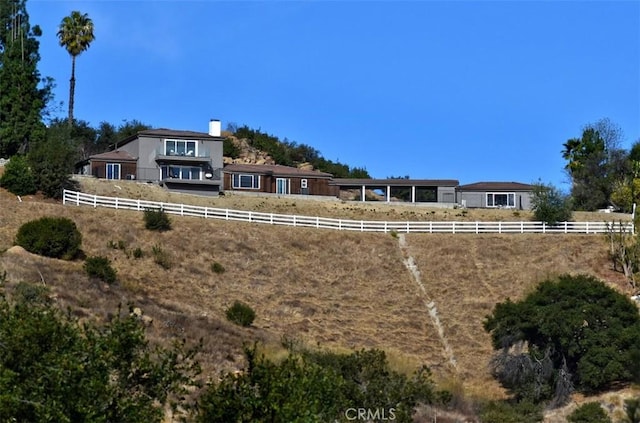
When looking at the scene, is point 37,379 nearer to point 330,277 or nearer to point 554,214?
point 330,277

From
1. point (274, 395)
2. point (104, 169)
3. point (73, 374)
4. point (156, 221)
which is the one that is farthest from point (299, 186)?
point (73, 374)

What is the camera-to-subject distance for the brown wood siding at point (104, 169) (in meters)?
84.1

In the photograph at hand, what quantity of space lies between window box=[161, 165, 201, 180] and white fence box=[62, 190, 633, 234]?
1376cm

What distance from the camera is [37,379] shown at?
22.0m

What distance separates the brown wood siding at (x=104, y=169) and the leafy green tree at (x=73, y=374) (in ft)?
196

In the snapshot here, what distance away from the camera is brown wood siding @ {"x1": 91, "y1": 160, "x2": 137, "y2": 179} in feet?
276

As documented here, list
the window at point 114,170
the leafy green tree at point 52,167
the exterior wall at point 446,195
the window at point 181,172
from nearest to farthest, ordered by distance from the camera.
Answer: the leafy green tree at point 52,167 < the window at point 114,170 < the window at point 181,172 < the exterior wall at point 446,195

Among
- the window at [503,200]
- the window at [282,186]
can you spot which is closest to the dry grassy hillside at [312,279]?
the window at [503,200]

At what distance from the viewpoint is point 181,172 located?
279 feet

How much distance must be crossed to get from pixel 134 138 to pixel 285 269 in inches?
1082

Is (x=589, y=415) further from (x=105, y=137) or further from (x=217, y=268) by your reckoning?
(x=105, y=137)

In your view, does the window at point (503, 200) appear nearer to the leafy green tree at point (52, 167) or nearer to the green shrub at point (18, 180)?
the leafy green tree at point (52, 167)

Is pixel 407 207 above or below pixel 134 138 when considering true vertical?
below

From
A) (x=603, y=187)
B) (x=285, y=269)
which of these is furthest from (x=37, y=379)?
(x=603, y=187)
